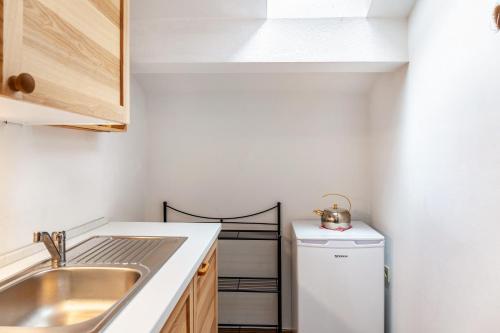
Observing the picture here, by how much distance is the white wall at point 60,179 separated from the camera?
1224mm

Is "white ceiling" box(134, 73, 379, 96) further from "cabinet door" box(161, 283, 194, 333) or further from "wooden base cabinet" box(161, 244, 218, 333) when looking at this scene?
"cabinet door" box(161, 283, 194, 333)

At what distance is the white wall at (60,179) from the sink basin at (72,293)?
0.23m

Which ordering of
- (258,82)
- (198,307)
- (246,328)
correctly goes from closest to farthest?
(198,307)
(258,82)
(246,328)

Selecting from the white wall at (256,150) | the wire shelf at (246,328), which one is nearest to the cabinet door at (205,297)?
the wire shelf at (246,328)

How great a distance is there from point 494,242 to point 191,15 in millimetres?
1845

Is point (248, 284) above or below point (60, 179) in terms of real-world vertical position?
below

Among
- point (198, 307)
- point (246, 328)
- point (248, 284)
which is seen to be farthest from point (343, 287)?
point (198, 307)

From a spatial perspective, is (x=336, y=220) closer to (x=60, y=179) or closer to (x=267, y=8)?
(x=267, y=8)

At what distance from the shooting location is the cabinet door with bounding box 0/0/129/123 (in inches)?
29.0

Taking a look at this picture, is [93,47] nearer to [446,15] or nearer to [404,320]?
[446,15]

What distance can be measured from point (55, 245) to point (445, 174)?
1.66 metres

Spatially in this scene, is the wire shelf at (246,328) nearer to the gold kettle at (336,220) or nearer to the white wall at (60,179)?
the gold kettle at (336,220)

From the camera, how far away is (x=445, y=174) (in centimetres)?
145

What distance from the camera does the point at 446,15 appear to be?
56.2 inches
